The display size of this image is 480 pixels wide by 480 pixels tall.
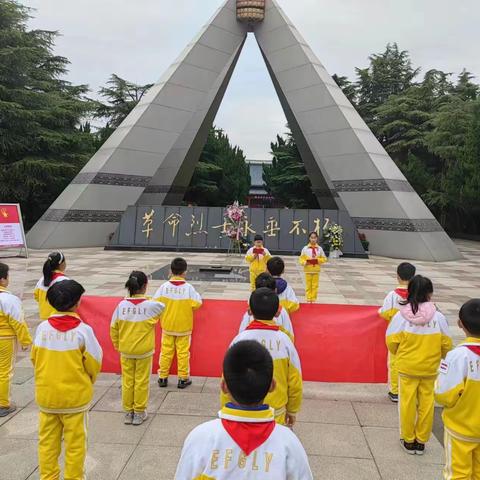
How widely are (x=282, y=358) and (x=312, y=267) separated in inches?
241

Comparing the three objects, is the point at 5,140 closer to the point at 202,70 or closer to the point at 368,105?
the point at 202,70

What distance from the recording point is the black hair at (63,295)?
2947 millimetres

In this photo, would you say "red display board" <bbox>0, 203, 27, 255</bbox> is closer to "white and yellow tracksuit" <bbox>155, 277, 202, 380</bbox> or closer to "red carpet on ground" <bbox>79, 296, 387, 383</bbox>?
"red carpet on ground" <bbox>79, 296, 387, 383</bbox>

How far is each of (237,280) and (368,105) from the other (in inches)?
1119

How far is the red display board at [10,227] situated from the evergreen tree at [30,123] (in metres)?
6.86

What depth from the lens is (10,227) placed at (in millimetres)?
15000

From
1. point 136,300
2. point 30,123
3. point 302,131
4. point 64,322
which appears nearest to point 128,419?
point 136,300

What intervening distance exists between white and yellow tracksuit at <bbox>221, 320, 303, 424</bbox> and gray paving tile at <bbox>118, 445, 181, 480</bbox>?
856 mm

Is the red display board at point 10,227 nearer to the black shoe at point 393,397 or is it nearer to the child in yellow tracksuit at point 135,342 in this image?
the child in yellow tracksuit at point 135,342

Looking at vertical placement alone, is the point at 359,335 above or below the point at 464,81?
below

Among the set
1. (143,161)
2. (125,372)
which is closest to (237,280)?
(125,372)

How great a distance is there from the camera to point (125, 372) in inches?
160

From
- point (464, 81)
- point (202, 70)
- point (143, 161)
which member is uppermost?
point (464, 81)

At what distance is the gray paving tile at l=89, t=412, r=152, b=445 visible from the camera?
367 cm
